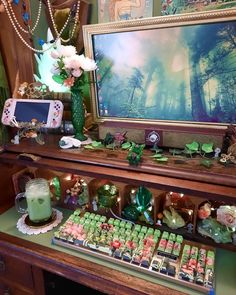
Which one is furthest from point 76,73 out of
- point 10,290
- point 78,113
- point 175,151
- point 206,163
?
point 10,290

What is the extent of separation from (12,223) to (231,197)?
937 millimetres

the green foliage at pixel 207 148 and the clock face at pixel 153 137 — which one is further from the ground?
the clock face at pixel 153 137

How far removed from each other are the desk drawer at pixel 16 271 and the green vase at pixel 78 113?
0.59 meters

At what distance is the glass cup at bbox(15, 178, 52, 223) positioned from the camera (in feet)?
3.61

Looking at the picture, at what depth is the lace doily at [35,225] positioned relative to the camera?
3.48ft

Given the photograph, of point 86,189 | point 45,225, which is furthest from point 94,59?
point 45,225

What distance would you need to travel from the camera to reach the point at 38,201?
1.10 metres

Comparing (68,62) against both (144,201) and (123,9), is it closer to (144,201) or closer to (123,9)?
(123,9)

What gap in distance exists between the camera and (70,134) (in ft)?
4.14

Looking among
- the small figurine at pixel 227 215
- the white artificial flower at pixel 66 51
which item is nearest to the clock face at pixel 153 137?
the small figurine at pixel 227 215

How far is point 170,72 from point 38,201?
0.79 meters

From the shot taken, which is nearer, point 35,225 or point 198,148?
point 198,148

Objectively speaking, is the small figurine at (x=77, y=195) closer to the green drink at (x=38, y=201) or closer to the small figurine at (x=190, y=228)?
the green drink at (x=38, y=201)

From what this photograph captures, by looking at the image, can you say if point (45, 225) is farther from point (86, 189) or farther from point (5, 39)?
point (5, 39)
